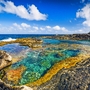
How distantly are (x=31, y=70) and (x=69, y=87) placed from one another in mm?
18638

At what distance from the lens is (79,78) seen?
511 inches

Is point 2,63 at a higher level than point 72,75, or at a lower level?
lower

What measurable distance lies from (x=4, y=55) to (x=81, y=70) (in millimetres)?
24177

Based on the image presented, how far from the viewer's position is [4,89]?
14.4 m

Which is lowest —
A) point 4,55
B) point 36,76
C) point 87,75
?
point 36,76

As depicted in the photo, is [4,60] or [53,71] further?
[4,60]

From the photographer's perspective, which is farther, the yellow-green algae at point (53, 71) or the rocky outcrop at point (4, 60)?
the rocky outcrop at point (4, 60)

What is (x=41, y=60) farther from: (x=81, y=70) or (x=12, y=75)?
(x=81, y=70)

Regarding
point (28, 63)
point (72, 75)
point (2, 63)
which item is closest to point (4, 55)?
point (2, 63)

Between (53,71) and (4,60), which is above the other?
(4,60)

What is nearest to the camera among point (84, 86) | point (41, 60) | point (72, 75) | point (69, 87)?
point (84, 86)

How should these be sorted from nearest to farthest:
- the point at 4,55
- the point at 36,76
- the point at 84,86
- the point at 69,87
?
1. the point at 84,86
2. the point at 69,87
3. the point at 36,76
4. the point at 4,55

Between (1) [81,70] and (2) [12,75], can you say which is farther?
(2) [12,75]

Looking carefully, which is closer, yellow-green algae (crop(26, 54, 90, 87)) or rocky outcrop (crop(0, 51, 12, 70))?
yellow-green algae (crop(26, 54, 90, 87))
